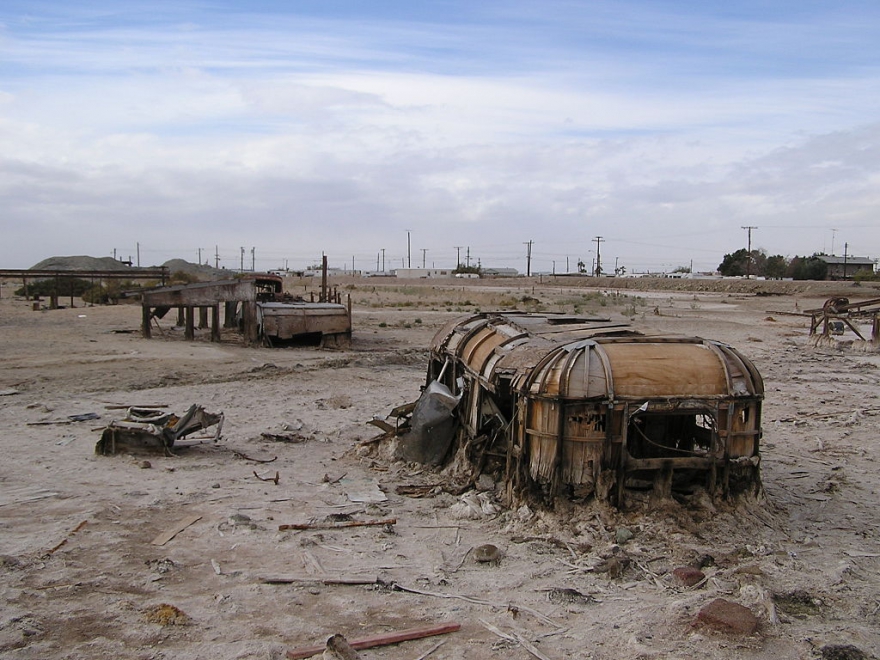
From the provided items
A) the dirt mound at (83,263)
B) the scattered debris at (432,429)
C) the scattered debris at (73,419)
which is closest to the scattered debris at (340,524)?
the scattered debris at (432,429)

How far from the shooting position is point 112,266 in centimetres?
9706

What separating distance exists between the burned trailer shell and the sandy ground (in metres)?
0.35

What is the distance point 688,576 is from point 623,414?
1665 mm

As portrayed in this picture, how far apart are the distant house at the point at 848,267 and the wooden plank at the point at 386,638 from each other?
95.2 metres

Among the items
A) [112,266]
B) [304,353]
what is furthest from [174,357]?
[112,266]

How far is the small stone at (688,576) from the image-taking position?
665 centimetres

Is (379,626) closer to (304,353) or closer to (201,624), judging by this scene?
(201,624)

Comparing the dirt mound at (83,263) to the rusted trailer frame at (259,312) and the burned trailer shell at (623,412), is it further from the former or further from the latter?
the burned trailer shell at (623,412)

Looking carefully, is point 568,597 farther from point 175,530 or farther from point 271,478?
point 271,478

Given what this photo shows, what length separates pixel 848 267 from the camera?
336 feet

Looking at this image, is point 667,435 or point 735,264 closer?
point 667,435

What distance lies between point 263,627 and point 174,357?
16567mm

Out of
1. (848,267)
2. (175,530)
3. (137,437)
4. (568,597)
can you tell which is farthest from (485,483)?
(848,267)

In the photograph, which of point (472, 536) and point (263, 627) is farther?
point (472, 536)
